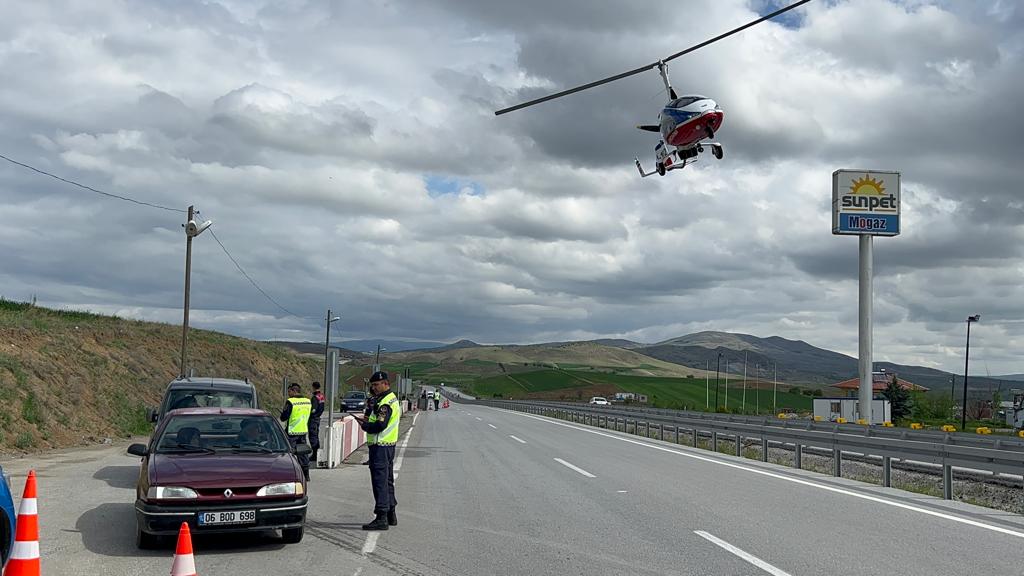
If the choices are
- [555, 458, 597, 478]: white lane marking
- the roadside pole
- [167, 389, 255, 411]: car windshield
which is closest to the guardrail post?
[555, 458, 597, 478]: white lane marking

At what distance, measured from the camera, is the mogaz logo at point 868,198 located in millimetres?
49750

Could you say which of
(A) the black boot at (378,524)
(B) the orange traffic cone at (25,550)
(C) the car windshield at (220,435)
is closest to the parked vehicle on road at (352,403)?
(C) the car windshield at (220,435)

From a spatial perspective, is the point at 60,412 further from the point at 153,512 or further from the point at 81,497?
the point at 153,512

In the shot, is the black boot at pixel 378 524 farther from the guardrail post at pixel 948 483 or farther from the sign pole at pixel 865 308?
the sign pole at pixel 865 308

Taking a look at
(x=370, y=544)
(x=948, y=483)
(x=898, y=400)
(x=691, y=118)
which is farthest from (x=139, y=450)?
(x=898, y=400)

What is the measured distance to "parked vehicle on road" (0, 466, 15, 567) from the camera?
6613 mm

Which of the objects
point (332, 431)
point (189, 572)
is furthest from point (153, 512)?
point (332, 431)

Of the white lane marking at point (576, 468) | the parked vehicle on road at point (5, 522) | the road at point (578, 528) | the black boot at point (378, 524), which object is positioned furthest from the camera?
the white lane marking at point (576, 468)

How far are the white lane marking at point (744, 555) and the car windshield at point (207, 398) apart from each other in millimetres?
8085

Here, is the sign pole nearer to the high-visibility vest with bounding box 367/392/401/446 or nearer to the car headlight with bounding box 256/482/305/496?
the high-visibility vest with bounding box 367/392/401/446

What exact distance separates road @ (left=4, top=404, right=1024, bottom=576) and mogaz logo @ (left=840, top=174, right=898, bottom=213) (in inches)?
1427

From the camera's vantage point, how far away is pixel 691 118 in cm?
1446

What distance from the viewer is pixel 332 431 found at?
17.7 metres

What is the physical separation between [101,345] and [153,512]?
3439 cm
